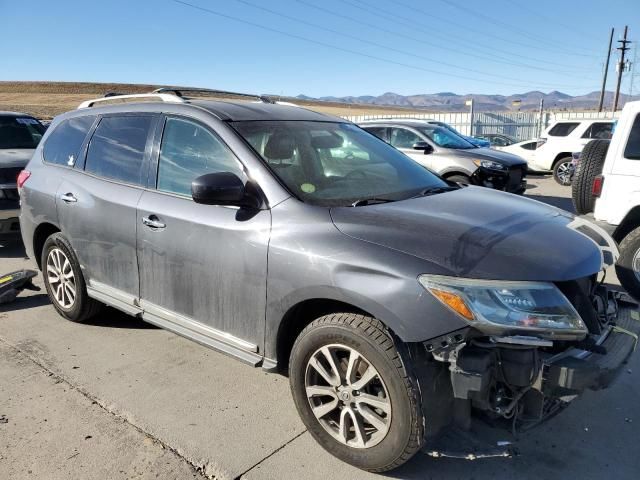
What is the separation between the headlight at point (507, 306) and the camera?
7.33 ft

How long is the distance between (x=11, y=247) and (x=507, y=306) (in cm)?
783

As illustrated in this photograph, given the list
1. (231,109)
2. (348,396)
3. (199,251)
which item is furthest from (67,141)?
(348,396)

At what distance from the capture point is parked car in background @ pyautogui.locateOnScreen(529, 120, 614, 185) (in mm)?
14320

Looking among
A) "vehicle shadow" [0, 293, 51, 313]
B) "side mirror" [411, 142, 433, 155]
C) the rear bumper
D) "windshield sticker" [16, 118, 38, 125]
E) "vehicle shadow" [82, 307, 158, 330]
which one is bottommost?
"vehicle shadow" [0, 293, 51, 313]

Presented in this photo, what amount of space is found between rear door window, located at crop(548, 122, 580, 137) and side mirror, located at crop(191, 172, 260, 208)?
1425 cm

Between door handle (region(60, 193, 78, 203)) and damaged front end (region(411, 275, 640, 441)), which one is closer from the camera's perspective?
damaged front end (region(411, 275, 640, 441))

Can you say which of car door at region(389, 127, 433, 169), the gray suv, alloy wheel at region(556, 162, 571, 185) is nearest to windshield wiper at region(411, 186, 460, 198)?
the gray suv

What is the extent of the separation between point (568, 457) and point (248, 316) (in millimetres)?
1880

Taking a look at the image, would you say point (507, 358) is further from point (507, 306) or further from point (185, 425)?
point (185, 425)

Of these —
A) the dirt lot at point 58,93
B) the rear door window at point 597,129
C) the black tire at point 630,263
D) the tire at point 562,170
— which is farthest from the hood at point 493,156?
the dirt lot at point 58,93

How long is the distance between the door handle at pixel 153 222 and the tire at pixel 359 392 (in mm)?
1288

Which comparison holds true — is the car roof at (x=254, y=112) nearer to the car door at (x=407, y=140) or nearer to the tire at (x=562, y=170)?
the car door at (x=407, y=140)

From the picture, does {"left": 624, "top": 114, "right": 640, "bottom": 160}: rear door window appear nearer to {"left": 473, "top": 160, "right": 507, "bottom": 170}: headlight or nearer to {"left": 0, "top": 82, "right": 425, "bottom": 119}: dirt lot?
{"left": 473, "top": 160, "right": 507, "bottom": 170}: headlight

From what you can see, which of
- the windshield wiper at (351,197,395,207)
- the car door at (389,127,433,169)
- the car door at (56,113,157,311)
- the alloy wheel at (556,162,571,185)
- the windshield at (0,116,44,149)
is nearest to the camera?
the windshield wiper at (351,197,395,207)
